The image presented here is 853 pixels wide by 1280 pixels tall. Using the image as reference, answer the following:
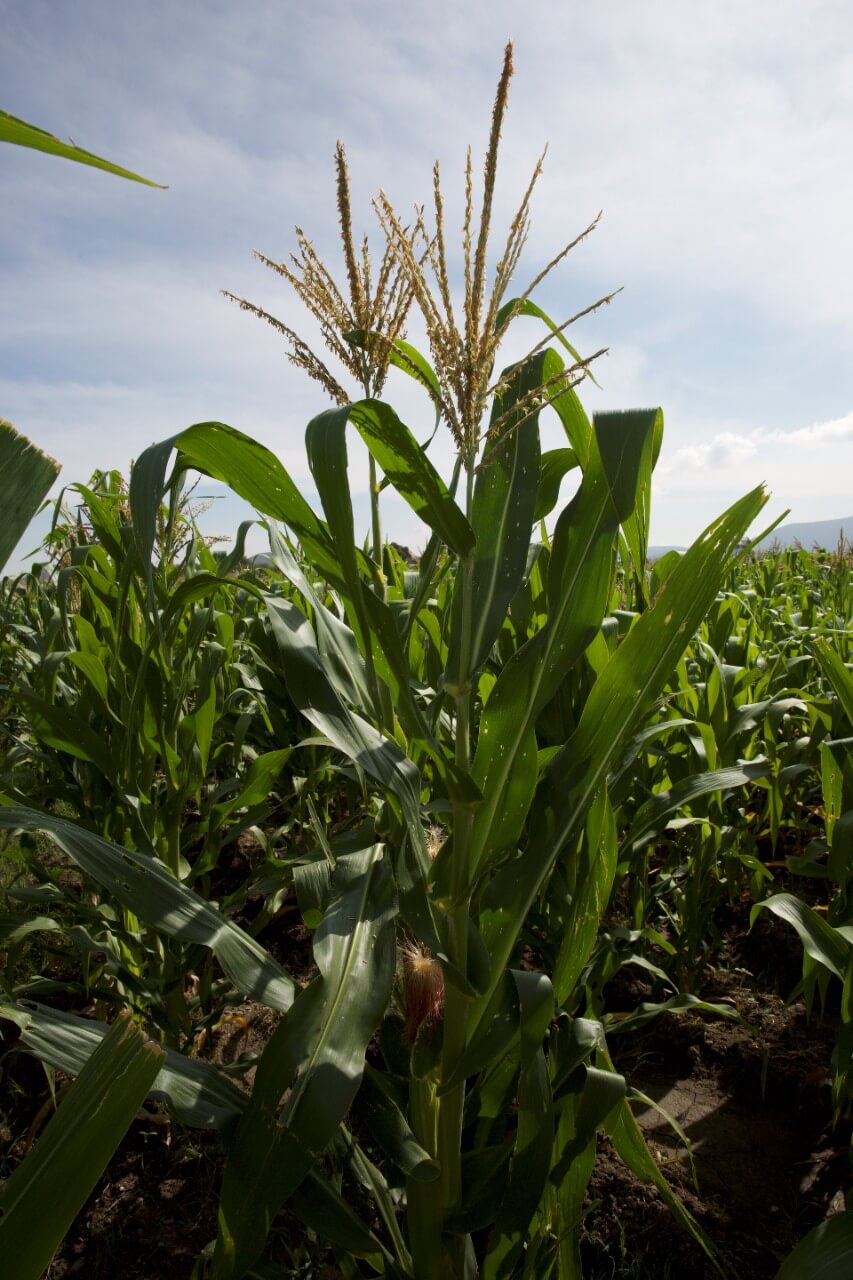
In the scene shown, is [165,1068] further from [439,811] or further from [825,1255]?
[825,1255]

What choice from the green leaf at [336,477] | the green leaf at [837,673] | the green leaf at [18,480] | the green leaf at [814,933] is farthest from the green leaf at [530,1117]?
the green leaf at [837,673]

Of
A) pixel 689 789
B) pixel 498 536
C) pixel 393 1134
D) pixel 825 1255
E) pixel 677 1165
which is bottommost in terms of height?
pixel 677 1165

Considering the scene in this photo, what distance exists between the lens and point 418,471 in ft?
2.47

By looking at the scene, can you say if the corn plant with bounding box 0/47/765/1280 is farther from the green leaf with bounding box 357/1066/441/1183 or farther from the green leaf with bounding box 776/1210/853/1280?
the green leaf with bounding box 776/1210/853/1280

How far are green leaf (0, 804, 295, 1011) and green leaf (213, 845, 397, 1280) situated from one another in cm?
11

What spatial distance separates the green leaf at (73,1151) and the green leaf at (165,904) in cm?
40

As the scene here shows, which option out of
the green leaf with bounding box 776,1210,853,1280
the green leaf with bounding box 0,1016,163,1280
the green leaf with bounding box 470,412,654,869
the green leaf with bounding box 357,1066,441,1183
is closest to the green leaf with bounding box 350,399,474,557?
the green leaf with bounding box 470,412,654,869

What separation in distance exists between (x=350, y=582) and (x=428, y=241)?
1.12ft

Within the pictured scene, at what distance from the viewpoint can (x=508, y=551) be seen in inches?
35.8

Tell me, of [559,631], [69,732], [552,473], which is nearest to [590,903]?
[559,631]

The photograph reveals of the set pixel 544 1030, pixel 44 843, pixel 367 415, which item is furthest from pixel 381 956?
pixel 44 843

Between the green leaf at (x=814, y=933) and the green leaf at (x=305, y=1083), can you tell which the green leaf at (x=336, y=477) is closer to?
the green leaf at (x=305, y=1083)

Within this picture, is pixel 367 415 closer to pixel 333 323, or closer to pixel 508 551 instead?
pixel 333 323

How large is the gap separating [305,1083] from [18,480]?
2.01ft
